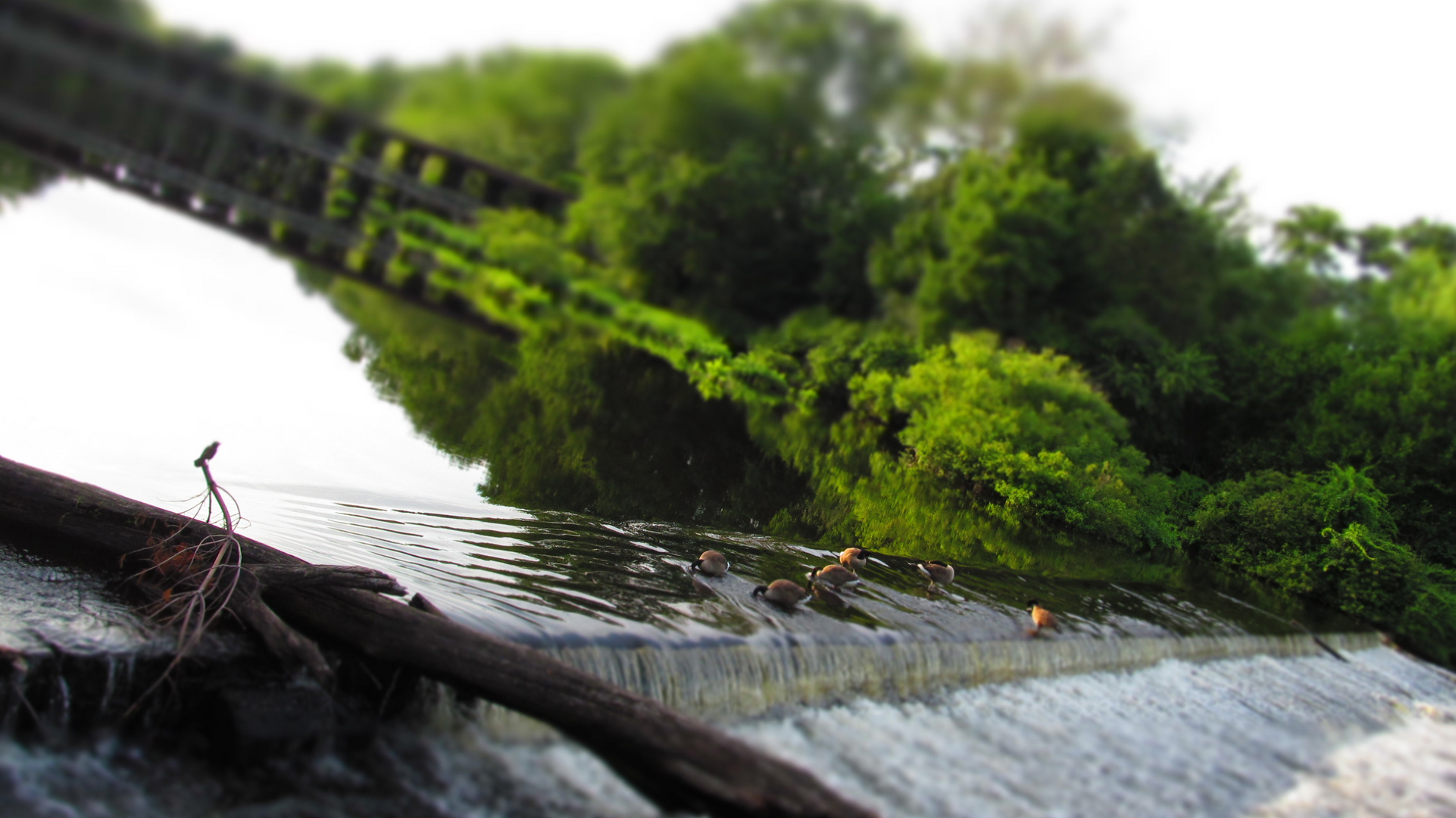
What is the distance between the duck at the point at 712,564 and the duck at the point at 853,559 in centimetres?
174

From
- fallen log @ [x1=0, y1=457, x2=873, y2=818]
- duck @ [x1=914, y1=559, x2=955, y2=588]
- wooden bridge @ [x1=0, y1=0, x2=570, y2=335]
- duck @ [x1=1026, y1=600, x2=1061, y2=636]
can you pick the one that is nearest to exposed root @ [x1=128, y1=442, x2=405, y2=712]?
fallen log @ [x1=0, y1=457, x2=873, y2=818]

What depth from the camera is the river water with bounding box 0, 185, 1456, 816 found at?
526 cm

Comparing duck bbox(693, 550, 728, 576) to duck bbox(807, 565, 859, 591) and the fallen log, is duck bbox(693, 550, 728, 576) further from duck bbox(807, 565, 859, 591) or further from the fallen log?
the fallen log

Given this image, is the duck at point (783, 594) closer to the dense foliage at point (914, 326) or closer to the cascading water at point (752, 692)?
the cascading water at point (752, 692)

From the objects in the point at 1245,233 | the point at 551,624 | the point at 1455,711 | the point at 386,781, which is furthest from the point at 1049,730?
the point at 1245,233

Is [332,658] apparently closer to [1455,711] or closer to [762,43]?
[1455,711]

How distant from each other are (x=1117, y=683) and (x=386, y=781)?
24.5ft

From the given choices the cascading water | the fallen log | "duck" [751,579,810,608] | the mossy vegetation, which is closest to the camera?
the fallen log

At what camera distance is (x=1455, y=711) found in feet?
39.7

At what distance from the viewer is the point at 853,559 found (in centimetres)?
1038

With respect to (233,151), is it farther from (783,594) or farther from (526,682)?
(526,682)

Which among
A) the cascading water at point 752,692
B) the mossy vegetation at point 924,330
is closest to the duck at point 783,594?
the cascading water at point 752,692

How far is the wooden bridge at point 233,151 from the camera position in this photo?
34656mm

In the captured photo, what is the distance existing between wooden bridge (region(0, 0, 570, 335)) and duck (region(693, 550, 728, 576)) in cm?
2503
